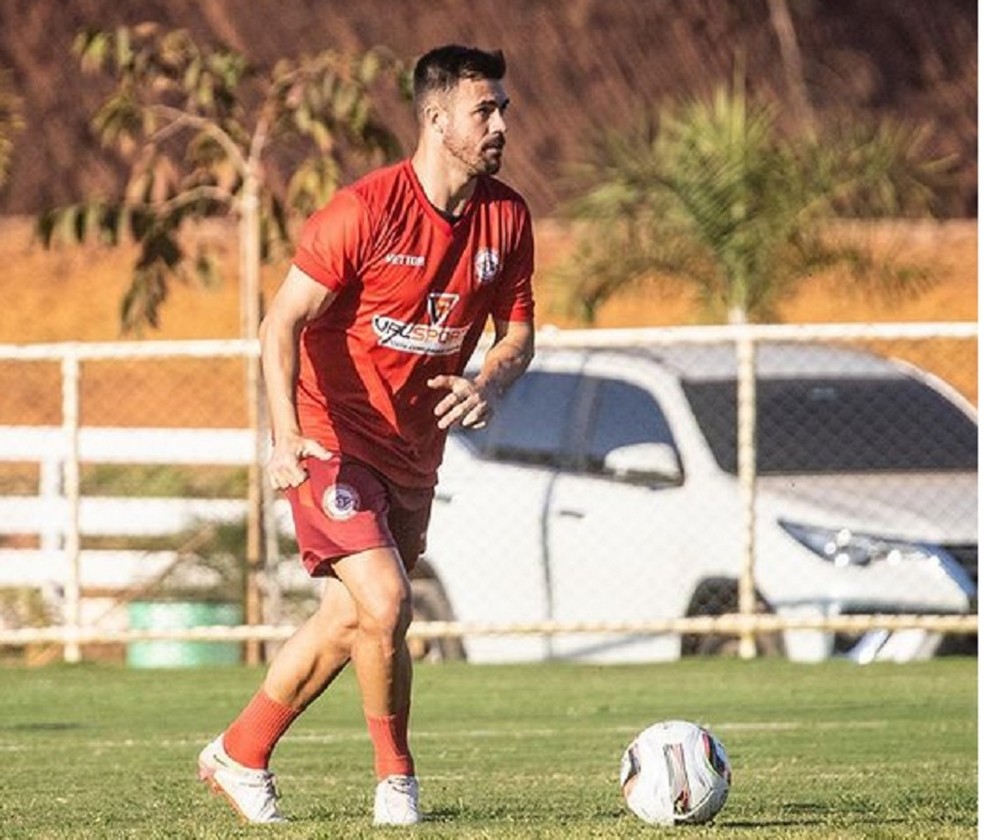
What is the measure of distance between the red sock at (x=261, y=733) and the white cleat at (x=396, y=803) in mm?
411

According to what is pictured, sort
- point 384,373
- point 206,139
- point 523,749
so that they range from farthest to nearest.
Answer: point 206,139
point 523,749
point 384,373

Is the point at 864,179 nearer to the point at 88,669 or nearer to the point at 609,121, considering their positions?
the point at 88,669

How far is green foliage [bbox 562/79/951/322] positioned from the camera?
18.8 meters

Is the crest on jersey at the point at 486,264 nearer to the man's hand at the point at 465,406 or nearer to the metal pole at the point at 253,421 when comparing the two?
the man's hand at the point at 465,406

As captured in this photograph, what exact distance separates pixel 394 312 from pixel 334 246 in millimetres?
267

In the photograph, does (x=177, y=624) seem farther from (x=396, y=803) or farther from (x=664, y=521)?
(x=396, y=803)

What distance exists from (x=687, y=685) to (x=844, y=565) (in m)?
1.24

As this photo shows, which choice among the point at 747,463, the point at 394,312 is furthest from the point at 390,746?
the point at 747,463

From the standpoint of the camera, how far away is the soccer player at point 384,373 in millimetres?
8617

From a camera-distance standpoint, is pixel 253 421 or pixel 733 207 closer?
pixel 253 421

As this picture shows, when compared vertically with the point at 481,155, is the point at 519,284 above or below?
below

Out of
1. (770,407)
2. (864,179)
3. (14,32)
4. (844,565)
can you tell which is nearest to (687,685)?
(844,565)

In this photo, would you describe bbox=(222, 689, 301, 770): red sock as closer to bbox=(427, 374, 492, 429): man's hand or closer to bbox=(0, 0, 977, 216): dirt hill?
bbox=(427, 374, 492, 429): man's hand

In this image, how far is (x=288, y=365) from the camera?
336 inches
